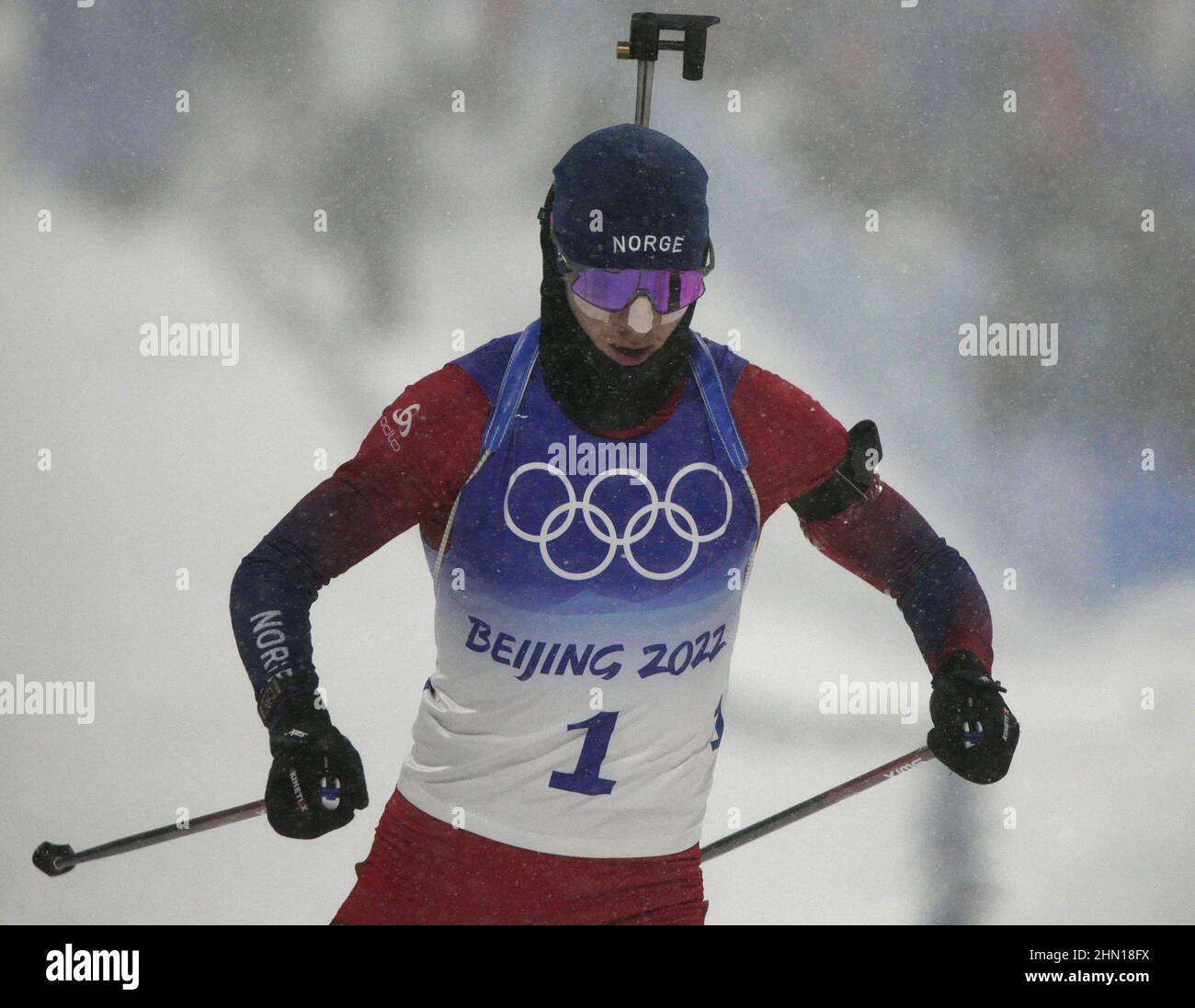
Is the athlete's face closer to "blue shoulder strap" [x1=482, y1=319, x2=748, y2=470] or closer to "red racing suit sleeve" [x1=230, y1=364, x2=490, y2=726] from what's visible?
"blue shoulder strap" [x1=482, y1=319, x2=748, y2=470]

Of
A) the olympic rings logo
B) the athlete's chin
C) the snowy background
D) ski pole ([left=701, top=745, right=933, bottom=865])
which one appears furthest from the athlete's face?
the snowy background

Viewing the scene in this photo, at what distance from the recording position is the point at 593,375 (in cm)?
289

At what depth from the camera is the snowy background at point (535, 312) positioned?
4.50 m

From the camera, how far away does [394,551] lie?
477 centimetres

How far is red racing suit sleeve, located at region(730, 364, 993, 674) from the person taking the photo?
3.00 meters

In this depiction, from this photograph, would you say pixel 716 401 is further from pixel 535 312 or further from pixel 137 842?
pixel 535 312

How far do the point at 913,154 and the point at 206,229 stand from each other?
6.94ft

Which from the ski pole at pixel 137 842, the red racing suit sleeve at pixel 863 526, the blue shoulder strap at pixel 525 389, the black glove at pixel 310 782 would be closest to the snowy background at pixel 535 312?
the ski pole at pixel 137 842

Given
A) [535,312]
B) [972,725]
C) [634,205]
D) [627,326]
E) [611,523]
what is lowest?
[972,725]

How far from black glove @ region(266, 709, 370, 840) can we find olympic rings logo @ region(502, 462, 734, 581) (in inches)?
20.7

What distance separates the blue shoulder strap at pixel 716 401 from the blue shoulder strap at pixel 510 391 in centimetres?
32

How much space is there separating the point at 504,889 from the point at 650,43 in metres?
1.69

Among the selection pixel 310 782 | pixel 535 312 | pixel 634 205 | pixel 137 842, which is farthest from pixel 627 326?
pixel 535 312

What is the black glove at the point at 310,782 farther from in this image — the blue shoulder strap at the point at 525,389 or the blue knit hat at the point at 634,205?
the blue knit hat at the point at 634,205
